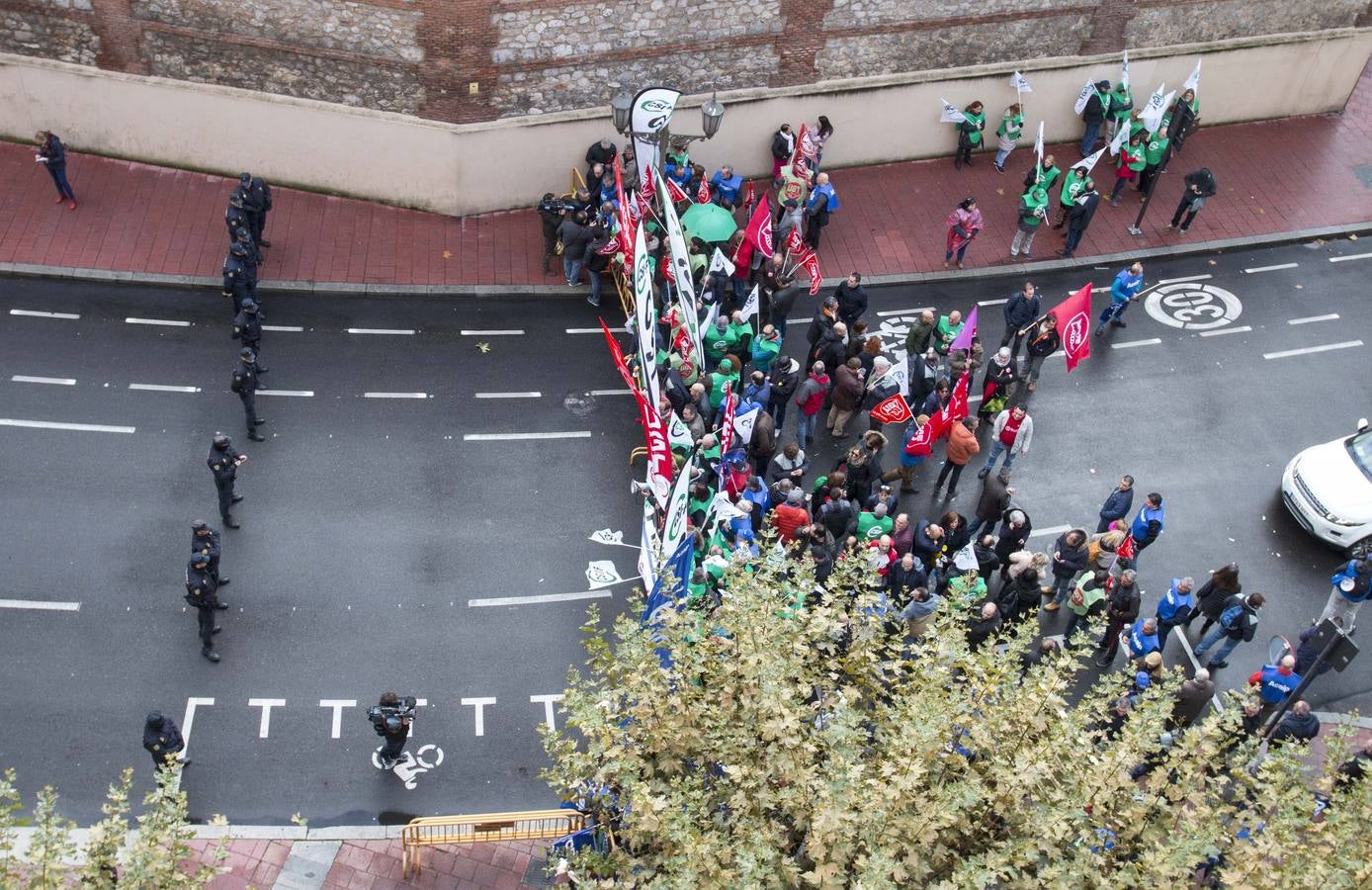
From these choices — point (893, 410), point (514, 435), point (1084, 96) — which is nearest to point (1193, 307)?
point (1084, 96)

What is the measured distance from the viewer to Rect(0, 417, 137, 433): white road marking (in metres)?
19.2

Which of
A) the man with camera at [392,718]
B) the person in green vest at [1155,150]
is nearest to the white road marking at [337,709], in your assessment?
the man with camera at [392,718]

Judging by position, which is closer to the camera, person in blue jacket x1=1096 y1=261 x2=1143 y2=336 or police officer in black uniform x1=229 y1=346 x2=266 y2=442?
police officer in black uniform x1=229 y1=346 x2=266 y2=442

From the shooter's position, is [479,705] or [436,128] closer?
[479,705]

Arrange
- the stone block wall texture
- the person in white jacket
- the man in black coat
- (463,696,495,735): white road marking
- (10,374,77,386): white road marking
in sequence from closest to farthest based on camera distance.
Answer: (463,696,495,735): white road marking
the person in white jacket
(10,374,77,386): white road marking
the stone block wall texture
the man in black coat

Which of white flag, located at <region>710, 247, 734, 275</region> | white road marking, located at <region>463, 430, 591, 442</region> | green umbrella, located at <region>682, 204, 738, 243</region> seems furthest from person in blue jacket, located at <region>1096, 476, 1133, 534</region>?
white road marking, located at <region>463, 430, 591, 442</region>

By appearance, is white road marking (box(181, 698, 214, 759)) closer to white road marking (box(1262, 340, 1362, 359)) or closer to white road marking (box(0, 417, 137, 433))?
white road marking (box(0, 417, 137, 433))

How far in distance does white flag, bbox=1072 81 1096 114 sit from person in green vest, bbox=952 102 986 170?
1.86m

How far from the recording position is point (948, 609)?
483 inches

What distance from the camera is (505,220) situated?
78.5 ft

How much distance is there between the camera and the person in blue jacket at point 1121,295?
21.5 metres

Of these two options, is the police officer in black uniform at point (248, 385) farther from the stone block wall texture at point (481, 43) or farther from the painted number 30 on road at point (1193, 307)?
the painted number 30 on road at point (1193, 307)

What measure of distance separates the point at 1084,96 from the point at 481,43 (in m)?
11.7

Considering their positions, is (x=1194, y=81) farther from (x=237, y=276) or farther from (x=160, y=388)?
(x=160, y=388)
